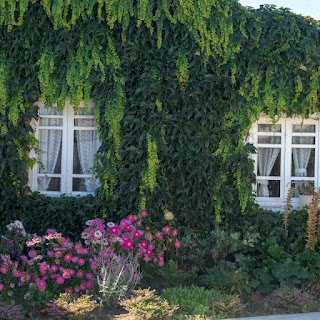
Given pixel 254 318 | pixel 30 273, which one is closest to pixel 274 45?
pixel 254 318

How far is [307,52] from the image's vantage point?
8523 mm

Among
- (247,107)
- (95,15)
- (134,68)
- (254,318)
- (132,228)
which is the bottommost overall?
(254,318)

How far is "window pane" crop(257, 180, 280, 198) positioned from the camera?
29.8ft

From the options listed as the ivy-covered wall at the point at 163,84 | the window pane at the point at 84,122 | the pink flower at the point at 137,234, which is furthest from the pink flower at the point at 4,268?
the window pane at the point at 84,122

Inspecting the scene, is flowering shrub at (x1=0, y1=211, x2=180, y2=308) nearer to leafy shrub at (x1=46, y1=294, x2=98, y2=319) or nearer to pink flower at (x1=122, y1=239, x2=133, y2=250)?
pink flower at (x1=122, y1=239, x2=133, y2=250)

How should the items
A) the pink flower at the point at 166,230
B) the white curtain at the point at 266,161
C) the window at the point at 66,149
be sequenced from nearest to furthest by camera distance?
the pink flower at the point at 166,230 → the window at the point at 66,149 → the white curtain at the point at 266,161

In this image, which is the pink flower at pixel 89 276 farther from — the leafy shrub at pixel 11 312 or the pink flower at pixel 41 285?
the leafy shrub at pixel 11 312

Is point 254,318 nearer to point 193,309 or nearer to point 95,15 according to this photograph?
point 193,309

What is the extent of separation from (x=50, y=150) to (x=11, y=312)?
3.66 meters

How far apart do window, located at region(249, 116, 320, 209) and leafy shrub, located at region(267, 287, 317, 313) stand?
257 centimetres

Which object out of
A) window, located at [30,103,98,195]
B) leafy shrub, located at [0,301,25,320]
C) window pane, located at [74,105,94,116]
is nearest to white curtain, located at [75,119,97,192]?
window, located at [30,103,98,195]

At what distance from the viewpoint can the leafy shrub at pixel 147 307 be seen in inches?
229

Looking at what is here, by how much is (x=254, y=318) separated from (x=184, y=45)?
4.16m

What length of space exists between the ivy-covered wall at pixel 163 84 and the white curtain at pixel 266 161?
1.70 ft
